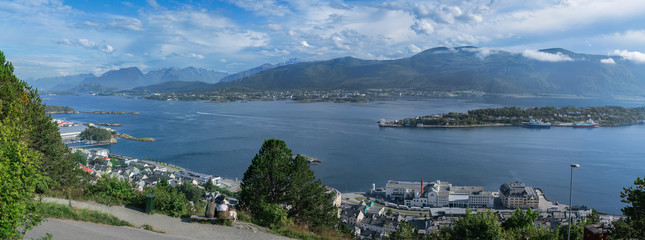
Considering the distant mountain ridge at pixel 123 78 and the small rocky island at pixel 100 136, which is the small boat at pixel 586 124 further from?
the distant mountain ridge at pixel 123 78

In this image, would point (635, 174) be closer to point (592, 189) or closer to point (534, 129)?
point (592, 189)

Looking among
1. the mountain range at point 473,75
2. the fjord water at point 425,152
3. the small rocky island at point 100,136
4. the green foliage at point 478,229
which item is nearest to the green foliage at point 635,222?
the green foliage at point 478,229

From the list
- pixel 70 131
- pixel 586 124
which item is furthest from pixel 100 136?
pixel 586 124

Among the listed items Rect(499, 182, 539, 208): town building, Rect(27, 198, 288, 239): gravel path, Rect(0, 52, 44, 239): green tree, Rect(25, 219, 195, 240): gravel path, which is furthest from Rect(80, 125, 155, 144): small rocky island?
Rect(0, 52, 44, 239): green tree

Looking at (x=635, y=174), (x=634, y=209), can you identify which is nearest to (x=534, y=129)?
(x=635, y=174)

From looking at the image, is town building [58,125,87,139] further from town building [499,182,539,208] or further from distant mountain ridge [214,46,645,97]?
distant mountain ridge [214,46,645,97]

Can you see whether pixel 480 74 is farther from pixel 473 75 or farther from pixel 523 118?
pixel 523 118
